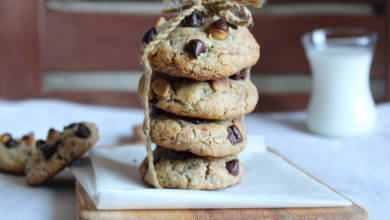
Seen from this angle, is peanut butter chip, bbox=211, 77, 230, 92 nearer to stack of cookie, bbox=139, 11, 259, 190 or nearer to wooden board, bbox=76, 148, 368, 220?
stack of cookie, bbox=139, 11, 259, 190

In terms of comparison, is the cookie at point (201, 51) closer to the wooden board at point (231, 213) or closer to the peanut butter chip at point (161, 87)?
the peanut butter chip at point (161, 87)

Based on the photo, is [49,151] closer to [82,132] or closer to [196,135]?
[82,132]

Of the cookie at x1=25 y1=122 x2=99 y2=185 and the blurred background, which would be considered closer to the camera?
the cookie at x1=25 y1=122 x2=99 y2=185

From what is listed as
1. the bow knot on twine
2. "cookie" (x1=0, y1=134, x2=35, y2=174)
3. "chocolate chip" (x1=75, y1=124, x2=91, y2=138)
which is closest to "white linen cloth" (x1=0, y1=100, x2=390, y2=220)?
"cookie" (x1=0, y1=134, x2=35, y2=174)

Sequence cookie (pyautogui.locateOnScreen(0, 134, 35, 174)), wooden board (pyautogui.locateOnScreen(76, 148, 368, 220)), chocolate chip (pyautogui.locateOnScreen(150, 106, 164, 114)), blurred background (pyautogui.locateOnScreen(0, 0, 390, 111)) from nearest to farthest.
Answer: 1. wooden board (pyautogui.locateOnScreen(76, 148, 368, 220))
2. chocolate chip (pyautogui.locateOnScreen(150, 106, 164, 114))
3. cookie (pyautogui.locateOnScreen(0, 134, 35, 174))
4. blurred background (pyautogui.locateOnScreen(0, 0, 390, 111))

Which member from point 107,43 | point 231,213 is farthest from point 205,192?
point 107,43

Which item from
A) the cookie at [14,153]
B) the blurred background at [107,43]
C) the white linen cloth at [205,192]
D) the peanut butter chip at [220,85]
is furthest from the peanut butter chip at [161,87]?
the blurred background at [107,43]
